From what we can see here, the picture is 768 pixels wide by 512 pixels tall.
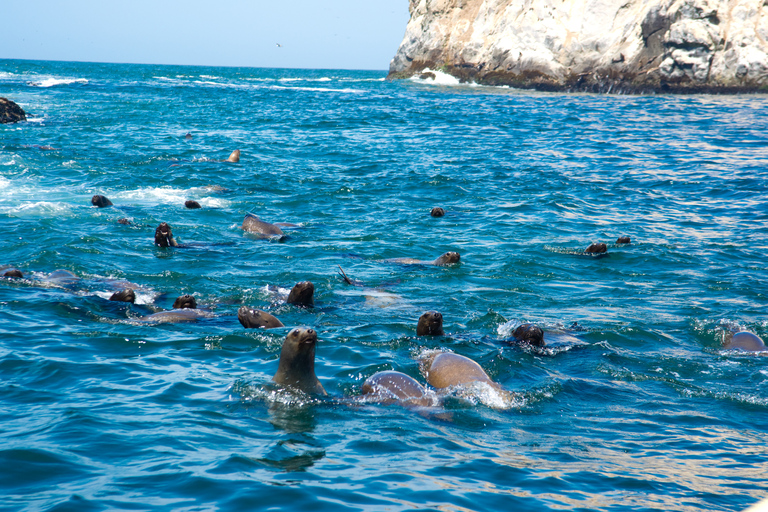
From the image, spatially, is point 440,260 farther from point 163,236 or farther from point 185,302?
point 163,236

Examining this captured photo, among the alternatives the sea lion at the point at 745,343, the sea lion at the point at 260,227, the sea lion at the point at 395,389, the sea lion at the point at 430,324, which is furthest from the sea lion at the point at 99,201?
the sea lion at the point at 745,343

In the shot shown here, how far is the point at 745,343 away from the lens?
8203 mm

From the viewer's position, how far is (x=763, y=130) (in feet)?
93.4

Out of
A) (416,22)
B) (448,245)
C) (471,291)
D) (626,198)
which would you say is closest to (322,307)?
(471,291)

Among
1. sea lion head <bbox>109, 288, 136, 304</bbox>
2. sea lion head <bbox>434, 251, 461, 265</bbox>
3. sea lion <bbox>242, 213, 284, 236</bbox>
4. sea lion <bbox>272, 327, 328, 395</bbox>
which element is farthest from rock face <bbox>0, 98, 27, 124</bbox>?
sea lion <bbox>272, 327, 328, 395</bbox>

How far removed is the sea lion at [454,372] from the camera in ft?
22.5

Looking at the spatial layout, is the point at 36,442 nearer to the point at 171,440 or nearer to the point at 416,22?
the point at 171,440

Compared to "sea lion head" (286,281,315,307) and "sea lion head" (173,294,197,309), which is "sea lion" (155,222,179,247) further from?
"sea lion head" (286,281,315,307)

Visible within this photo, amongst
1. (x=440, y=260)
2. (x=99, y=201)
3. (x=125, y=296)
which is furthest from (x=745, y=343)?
(x=99, y=201)

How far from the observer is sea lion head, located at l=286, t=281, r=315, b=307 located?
9375 mm

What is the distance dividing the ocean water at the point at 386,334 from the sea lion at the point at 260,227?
12.5 inches

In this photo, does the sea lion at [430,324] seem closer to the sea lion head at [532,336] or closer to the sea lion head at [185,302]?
the sea lion head at [532,336]

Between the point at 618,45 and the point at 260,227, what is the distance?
4836 cm

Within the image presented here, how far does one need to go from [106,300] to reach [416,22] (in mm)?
85645
